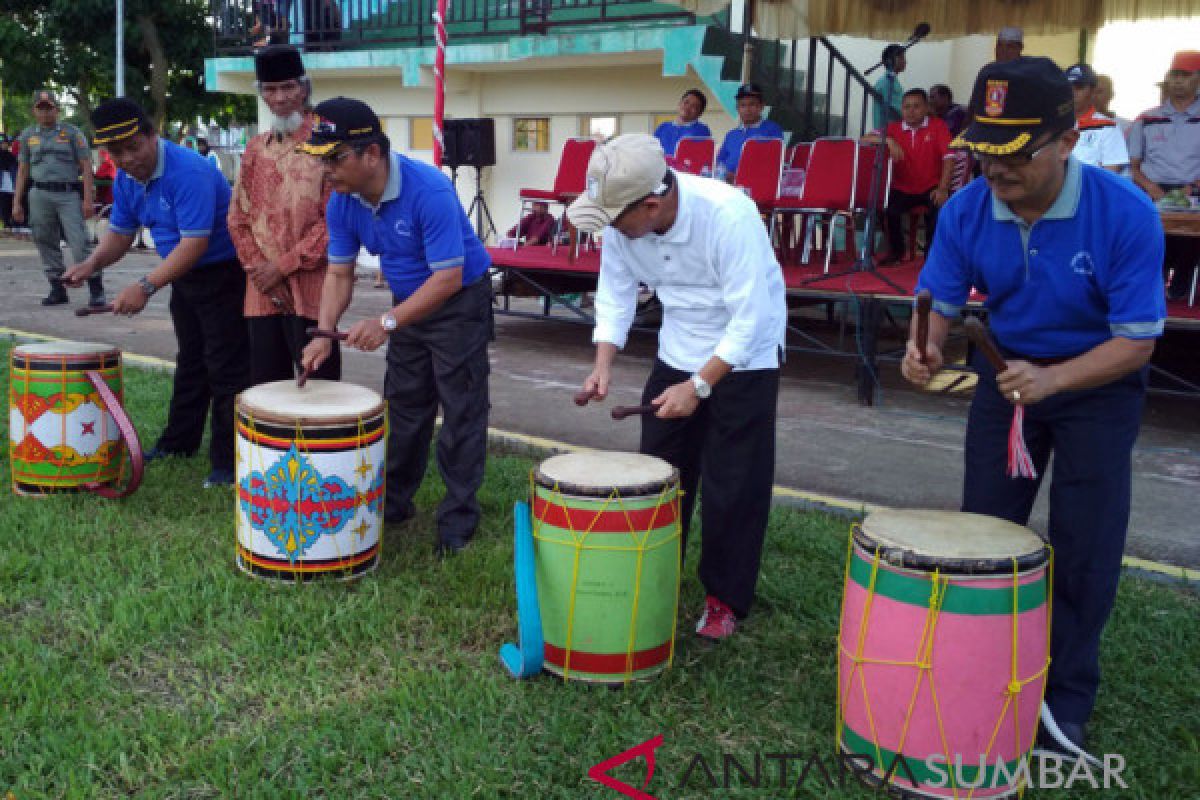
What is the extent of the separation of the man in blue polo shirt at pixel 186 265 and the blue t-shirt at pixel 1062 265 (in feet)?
11.6

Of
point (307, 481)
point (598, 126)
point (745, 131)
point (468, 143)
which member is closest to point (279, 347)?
point (307, 481)

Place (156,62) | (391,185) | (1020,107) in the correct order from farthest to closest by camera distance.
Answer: (156,62) < (391,185) < (1020,107)

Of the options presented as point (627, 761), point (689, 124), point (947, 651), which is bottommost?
point (627, 761)

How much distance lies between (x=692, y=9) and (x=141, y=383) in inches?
224

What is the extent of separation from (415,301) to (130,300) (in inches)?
A: 65.1

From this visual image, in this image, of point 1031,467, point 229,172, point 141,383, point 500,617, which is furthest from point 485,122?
point 1031,467

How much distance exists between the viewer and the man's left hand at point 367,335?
4176 millimetres

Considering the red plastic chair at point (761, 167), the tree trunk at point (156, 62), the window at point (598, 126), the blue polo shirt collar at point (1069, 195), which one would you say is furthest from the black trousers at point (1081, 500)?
the tree trunk at point (156, 62)

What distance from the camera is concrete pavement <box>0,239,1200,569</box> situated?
5562 millimetres

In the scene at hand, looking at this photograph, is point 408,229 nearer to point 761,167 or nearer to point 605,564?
point 605,564

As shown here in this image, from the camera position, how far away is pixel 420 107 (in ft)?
53.8

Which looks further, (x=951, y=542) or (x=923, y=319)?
(x=923, y=319)

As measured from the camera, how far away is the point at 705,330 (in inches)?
145

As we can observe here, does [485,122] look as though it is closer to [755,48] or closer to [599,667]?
[755,48]
